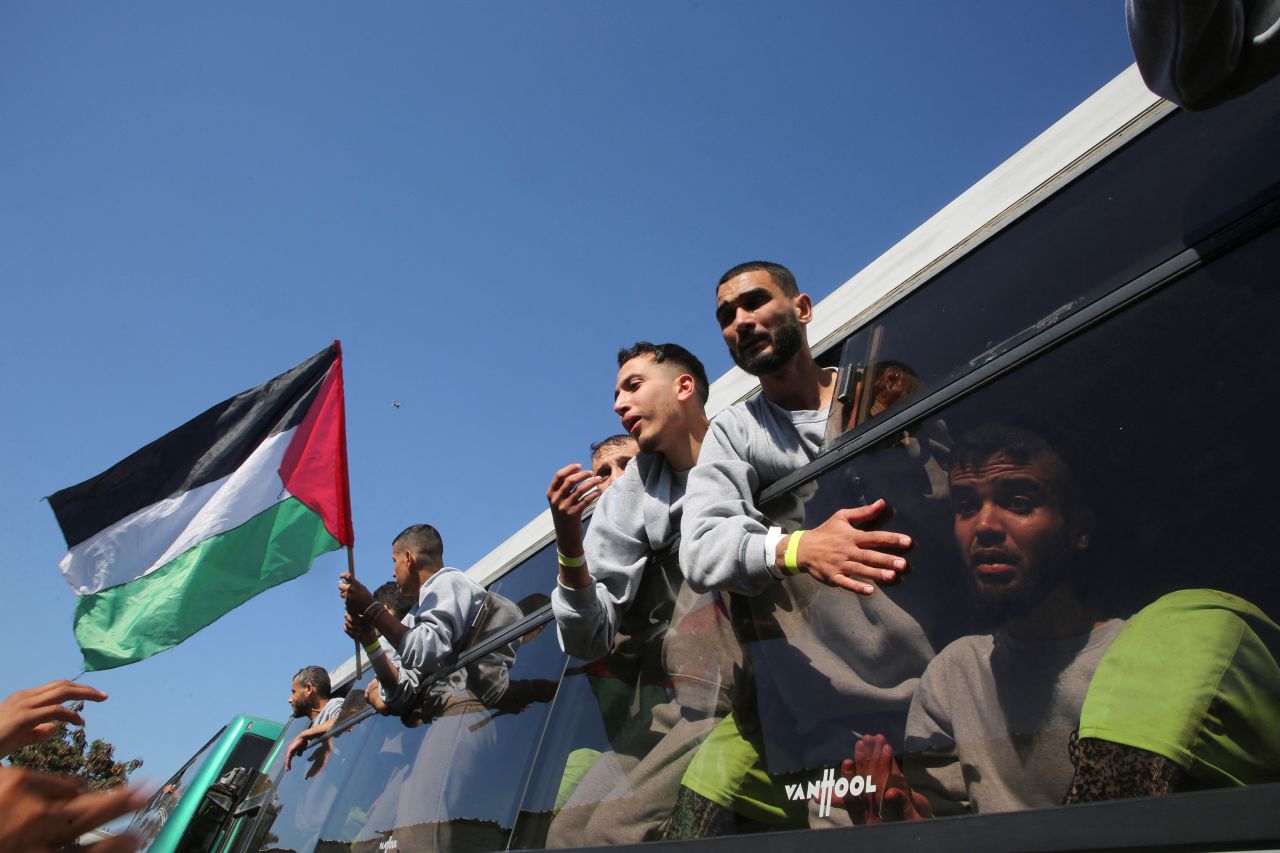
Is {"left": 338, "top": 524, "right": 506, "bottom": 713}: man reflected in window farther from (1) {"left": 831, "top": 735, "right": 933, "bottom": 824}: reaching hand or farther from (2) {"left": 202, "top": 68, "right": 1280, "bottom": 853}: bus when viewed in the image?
(1) {"left": 831, "top": 735, "right": 933, "bottom": 824}: reaching hand

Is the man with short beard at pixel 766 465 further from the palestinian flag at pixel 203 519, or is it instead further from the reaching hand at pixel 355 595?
the palestinian flag at pixel 203 519

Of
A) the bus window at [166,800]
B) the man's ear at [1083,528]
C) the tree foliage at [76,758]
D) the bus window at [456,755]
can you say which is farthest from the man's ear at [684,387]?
the tree foliage at [76,758]

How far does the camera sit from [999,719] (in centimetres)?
133

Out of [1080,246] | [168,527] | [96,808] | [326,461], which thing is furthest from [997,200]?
[168,527]

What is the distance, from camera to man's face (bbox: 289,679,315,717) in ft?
22.1

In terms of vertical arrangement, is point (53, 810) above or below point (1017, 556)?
below

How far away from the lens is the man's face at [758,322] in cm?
258

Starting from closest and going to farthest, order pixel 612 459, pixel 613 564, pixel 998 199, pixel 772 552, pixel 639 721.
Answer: pixel 772 552, pixel 998 199, pixel 639 721, pixel 613 564, pixel 612 459

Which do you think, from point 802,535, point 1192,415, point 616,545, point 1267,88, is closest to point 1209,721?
point 1192,415

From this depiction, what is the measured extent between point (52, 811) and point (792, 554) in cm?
145

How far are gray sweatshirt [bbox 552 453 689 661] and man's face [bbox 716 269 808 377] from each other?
0.43 meters

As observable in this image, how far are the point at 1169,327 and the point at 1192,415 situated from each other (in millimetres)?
149

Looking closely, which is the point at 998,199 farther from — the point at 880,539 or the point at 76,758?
the point at 76,758

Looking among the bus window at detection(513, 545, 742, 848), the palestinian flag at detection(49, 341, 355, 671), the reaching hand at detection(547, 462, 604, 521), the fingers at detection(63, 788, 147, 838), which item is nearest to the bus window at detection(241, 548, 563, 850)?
the bus window at detection(513, 545, 742, 848)
